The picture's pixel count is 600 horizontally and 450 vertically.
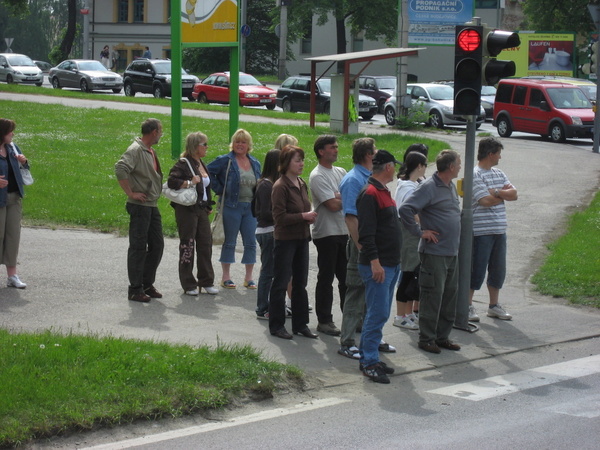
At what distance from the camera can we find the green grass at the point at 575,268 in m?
10.8

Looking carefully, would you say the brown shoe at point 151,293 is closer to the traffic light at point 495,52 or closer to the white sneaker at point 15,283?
the white sneaker at point 15,283

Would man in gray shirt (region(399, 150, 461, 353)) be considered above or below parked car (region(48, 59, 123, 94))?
below

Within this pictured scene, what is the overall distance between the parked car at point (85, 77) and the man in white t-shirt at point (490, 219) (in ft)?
118

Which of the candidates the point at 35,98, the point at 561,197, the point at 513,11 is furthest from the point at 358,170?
the point at 513,11

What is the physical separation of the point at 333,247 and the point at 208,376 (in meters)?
2.29

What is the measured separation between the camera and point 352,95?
25562 millimetres

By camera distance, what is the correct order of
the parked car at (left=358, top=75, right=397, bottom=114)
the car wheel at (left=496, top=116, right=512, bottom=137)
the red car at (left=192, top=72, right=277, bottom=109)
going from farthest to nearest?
the parked car at (left=358, top=75, right=397, bottom=114)
the red car at (left=192, top=72, right=277, bottom=109)
the car wheel at (left=496, top=116, right=512, bottom=137)

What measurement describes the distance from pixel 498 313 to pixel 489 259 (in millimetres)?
572

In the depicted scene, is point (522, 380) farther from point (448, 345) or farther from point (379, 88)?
point (379, 88)

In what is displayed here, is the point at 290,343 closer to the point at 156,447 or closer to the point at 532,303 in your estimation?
the point at 156,447

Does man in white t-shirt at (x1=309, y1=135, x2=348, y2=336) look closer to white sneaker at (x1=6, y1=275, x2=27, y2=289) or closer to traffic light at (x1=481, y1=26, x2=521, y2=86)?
traffic light at (x1=481, y1=26, x2=521, y2=86)

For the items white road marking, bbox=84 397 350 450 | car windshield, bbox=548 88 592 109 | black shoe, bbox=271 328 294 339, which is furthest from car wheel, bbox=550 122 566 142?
white road marking, bbox=84 397 350 450

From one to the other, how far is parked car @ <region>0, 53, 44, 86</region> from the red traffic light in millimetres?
41424

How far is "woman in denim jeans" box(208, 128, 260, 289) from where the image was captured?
992cm
